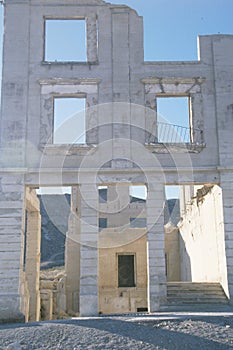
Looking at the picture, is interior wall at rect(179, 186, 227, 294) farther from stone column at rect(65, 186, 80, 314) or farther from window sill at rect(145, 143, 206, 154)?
stone column at rect(65, 186, 80, 314)

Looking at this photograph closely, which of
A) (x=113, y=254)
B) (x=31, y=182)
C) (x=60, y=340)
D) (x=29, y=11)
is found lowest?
(x=60, y=340)

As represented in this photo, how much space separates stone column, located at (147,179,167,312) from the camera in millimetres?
16734

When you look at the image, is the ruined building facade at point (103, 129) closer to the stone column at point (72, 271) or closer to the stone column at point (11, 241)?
the stone column at point (11, 241)

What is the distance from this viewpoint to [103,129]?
18.0 meters

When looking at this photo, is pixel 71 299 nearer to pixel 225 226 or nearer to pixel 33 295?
pixel 33 295

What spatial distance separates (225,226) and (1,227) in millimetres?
7451

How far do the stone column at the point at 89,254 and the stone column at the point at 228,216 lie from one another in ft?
14.3

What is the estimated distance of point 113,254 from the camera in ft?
82.0

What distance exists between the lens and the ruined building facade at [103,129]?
17078 mm

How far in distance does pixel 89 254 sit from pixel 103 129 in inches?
172

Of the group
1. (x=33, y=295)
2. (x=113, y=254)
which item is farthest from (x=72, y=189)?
(x=33, y=295)

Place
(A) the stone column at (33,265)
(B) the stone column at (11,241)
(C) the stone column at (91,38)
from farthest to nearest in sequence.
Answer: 1. (A) the stone column at (33,265)
2. (C) the stone column at (91,38)
3. (B) the stone column at (11,241)

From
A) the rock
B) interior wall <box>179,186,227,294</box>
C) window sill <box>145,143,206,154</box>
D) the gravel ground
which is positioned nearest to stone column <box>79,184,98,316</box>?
window sill <box>145,143,206,154</box>

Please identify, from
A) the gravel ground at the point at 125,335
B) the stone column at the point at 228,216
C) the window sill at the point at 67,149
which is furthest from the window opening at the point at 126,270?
the gravel ground at the point at 125,335
